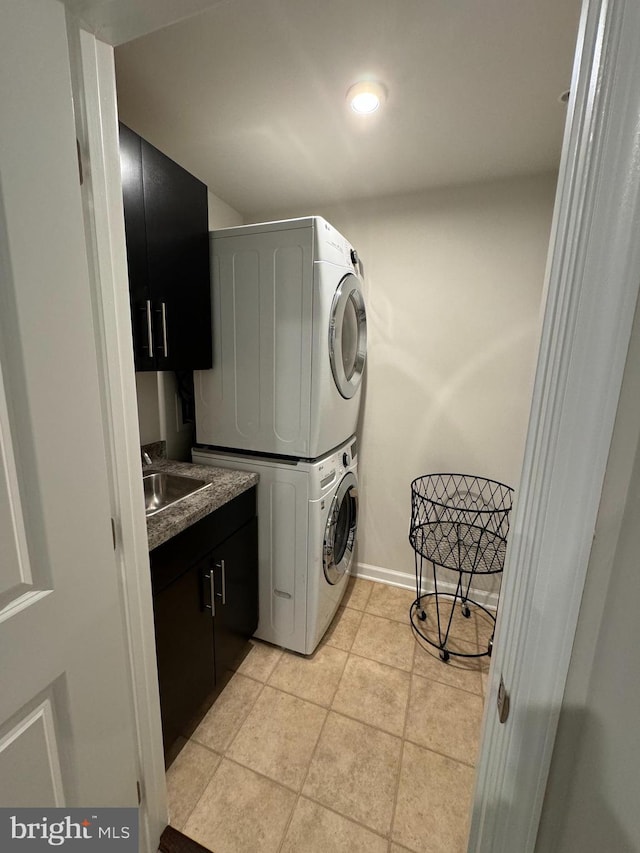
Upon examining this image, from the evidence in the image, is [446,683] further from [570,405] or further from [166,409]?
[166,409]

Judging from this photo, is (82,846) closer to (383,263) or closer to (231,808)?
(231,808)

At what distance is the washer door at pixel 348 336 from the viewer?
5.13 ft

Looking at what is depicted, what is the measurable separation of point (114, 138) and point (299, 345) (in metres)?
0.88

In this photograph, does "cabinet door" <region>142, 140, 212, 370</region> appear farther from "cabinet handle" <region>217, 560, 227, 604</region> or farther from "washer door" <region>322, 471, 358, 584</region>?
"washer door" <region>322, 471, 358, 584</region>

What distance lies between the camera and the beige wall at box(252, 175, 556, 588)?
182 centimetres

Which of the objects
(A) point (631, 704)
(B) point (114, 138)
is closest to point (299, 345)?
(B) point (114, 138)

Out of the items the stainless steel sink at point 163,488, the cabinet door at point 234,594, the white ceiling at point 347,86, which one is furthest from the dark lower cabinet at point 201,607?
the white ceiling at point 347,86

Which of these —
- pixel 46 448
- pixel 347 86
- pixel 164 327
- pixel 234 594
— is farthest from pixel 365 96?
pixel 234 594

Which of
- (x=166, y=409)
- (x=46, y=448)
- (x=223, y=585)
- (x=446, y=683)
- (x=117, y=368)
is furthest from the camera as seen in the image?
(x=166, y=409)

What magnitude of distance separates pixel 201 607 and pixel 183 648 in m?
0.14

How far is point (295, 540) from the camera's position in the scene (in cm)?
163

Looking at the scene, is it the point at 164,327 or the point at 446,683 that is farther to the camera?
the point at 446,683

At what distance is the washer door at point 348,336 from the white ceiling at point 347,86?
0.59 metres

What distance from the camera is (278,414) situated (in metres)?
1.59
